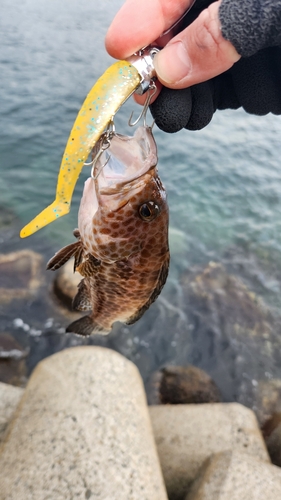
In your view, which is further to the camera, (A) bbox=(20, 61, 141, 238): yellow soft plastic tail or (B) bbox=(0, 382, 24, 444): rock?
(B) bbox=(0, 382, 24, 444): rock

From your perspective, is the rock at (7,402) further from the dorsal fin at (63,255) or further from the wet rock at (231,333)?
the wet rock at (231,333)

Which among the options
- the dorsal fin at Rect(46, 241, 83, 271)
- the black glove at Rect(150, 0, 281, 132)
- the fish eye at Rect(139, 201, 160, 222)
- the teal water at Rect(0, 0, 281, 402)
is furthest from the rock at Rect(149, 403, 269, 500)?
the black glove at Rect(150, 0, 281, 132)

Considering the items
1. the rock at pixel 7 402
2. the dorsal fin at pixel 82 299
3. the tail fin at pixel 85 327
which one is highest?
the dorsal fin at pixel 82 299

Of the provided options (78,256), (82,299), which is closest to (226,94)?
(78,256)

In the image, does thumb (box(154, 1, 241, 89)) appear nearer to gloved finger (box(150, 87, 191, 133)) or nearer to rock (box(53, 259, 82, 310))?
gloved finger (box(150, 87, 191, 133))

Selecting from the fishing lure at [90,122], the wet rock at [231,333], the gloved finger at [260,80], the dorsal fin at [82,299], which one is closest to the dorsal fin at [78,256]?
the dorsal fin at [82,299]

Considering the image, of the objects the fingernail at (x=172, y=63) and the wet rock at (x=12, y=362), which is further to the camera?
the wet rock at (x=12, y=362)

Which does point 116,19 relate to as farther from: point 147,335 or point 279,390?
point 279,390
